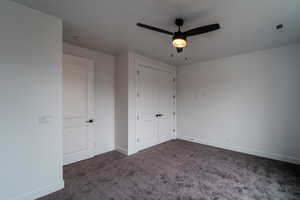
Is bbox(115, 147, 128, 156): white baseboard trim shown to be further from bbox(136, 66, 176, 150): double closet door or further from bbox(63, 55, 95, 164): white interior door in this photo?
bbox(63, 55, 95, 164): white interior door

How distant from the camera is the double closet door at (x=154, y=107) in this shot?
4.07 m

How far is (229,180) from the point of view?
2.53m

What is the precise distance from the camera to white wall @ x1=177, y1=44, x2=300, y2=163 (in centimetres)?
326

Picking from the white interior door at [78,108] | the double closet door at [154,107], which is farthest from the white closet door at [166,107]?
the white interior door at [78,108]

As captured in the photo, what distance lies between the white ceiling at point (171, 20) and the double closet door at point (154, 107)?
1.08 m

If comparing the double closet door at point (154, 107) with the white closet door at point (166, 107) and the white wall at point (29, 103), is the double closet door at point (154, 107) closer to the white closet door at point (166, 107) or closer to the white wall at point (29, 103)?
the white closet door at point (166, 107)

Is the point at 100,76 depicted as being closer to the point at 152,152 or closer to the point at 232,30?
the point at 152,152

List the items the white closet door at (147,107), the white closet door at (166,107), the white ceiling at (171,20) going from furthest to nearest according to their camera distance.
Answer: the white closet door at (166,107)
the white closet door at (147,107)
the white ceiling at (171,20)

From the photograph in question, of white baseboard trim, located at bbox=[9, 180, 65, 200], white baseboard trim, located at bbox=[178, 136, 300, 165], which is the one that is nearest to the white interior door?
white baseboard trim, located at bbox=[9, 180, 65, 200]

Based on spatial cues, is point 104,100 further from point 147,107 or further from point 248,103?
point 248,103

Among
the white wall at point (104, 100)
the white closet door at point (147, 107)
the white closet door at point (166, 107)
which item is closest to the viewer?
the white wall at point (104, 100)

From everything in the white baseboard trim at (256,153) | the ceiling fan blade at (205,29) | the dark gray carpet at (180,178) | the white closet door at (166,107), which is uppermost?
the ceiling fan blade at (205,29)

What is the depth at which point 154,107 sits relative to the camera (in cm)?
451

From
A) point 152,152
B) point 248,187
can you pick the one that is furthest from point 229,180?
point 152,152
